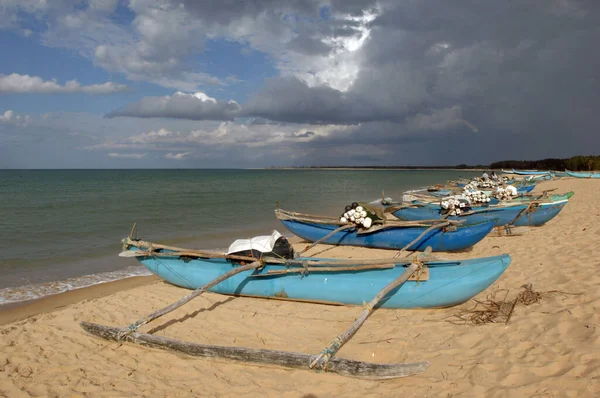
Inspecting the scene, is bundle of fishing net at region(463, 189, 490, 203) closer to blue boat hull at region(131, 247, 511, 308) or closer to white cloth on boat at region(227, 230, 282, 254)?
blue boat hull at region(131, 247, 511, 308)

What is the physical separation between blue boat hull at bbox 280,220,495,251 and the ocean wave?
5072 millimetres

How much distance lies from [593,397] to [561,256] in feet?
17.6

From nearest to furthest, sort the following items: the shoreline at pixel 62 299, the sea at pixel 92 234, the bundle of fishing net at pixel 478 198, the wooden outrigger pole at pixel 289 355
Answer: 1. the wooden outrigger pole at pixel 289 355
2. the shoreline at pixel 62 299
3. the sea at pixel 92 234
4. the bundle of fishing net at pixel 478 198

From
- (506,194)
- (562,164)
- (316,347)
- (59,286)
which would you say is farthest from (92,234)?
(562,164)

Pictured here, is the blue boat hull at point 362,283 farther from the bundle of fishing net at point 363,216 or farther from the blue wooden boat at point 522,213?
the blue wooden boat at point 522,213

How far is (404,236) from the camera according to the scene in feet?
32.7

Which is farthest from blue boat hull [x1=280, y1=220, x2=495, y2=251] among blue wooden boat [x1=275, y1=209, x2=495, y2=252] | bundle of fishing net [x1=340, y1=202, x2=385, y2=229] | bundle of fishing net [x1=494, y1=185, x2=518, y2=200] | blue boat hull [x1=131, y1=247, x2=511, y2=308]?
bundle of fishing net [x1=494, y1=185, x2=518, y2=200]

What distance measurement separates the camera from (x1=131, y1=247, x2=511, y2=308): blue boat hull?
542cm

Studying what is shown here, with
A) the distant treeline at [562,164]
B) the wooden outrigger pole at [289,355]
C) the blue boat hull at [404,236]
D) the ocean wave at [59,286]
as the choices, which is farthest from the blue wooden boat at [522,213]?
the distant treeline at [562,164]

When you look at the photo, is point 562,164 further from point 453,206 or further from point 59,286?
point 59,286

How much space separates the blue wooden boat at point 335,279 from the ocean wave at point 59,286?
180 centimetres

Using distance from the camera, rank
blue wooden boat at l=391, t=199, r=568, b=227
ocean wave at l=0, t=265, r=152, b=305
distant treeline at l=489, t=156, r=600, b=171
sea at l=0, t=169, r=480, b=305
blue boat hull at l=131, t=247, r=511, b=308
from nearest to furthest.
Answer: blue boat hull at l=131, t=247, r=511, b=308 < ocean wave at l=0, t=265, r=152, b=305 < sea at l=0, t=169, r=480, b=305 < blue wooden boat at l=391, t=199, r=568, b=227 < distant treeline at l=489, t=156, r=600, b=171

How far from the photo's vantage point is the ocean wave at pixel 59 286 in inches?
297

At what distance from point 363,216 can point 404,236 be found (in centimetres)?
127
